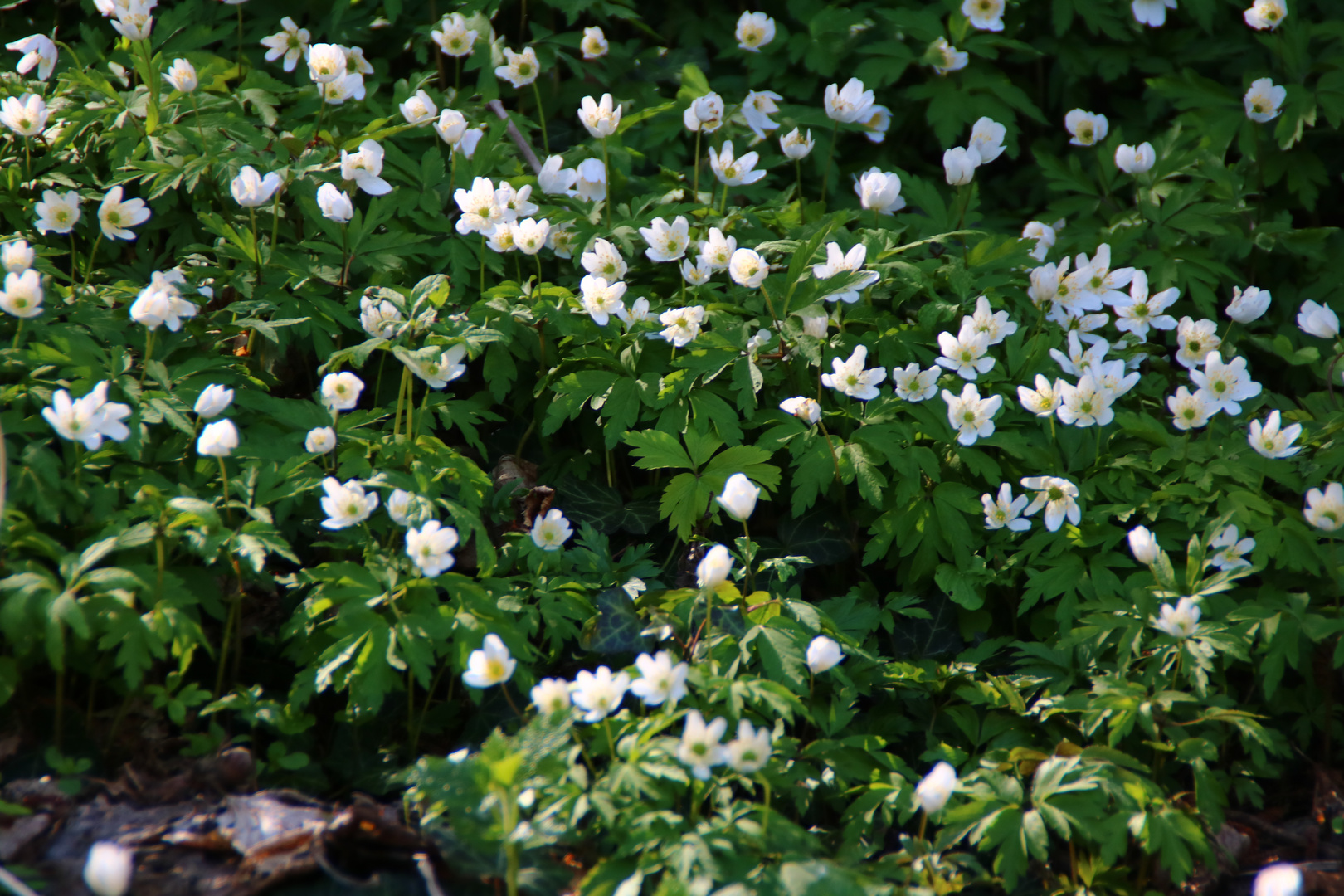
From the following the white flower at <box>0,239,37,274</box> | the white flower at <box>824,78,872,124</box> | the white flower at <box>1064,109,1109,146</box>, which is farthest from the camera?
A: the white flower at <box>1064,109,1109,146</box>

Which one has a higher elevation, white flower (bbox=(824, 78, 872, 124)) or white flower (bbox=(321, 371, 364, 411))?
white flower (bbox=(824, 78, 872, 124))

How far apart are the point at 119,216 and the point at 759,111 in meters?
2.50

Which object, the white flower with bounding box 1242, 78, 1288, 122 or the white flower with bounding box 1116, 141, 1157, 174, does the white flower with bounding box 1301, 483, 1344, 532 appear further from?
the white flower with bounding box 1242, 78, 1288, 122

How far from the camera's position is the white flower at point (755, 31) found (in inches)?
177

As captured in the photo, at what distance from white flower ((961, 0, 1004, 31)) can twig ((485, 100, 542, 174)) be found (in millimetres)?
2039

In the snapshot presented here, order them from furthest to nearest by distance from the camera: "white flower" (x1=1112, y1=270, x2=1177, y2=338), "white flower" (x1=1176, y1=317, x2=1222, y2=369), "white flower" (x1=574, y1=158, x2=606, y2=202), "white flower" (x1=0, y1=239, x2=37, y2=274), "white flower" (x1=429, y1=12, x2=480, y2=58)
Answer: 1. "white flower" (x1=429, y1=12, x2=480, y2=58)
2. "white flower" (x1=574, y1=158, x2=606, y2=202)
3. "white flower" (x1=1112, y1=270, x2=1177, y2=338)
4. "white flower" (x1=1176, y1=317, x2=1222, y2=369)
5. "white flower" (x1=0, y1=239, x2=37, y2=274)

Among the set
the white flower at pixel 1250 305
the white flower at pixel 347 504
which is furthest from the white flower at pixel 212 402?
the white flower at pixel 1250 305

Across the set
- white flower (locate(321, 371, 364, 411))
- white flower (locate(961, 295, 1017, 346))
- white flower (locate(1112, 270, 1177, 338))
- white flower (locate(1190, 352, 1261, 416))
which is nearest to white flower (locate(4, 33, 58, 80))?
white flower (locate(321, 371, 364, 411))

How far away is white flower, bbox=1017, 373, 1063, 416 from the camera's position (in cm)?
333

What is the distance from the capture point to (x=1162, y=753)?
2.95 meters

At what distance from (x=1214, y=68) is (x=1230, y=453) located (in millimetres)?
2711

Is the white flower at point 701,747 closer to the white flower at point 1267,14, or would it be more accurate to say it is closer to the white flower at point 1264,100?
the white flower at point 1264,100

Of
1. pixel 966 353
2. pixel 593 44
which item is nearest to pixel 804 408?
pixel 966 353

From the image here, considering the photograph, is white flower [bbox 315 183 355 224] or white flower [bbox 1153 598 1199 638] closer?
white flower [bbox 1153 598 1199 638]
